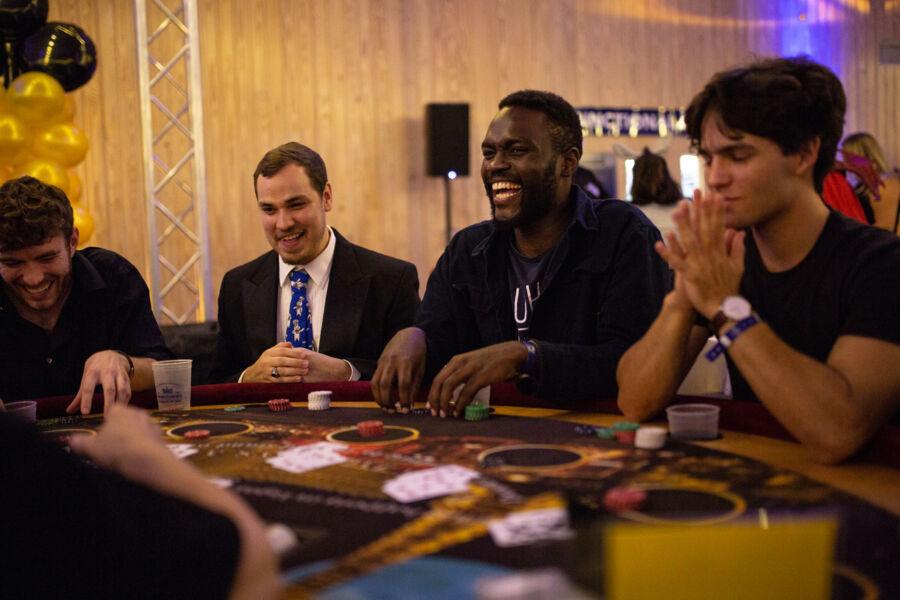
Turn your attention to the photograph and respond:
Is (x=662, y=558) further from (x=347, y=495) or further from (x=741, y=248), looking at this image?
(x=741, y=248)

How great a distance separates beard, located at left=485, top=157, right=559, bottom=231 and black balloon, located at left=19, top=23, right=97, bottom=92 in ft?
11.2

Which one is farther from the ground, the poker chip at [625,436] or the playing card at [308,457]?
the poker chip at [625,436]

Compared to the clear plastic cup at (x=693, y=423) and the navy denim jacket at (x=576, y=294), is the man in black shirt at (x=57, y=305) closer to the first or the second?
the navy denim jacket at (x=576, y=294)

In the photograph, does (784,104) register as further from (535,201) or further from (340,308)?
(340,308)

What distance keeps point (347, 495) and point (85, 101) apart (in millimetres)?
6345

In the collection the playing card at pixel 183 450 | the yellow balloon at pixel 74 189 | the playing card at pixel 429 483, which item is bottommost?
the playing card at pixel 183 450

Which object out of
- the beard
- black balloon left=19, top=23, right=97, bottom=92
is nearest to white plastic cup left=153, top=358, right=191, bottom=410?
the beard

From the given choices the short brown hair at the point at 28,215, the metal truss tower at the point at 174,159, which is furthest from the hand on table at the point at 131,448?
the metal truss tower at the point at 174,159

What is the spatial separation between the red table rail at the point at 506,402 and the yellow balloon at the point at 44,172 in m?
3.03

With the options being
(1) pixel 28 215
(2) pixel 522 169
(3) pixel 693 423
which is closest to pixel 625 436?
(3) pixel 693 423

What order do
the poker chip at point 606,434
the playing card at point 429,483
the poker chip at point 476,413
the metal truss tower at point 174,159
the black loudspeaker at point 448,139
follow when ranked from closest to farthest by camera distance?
1. the playing card at point 429,483
2. the poker chip at point 606,434
3. the poker chip at point 476,413
4. the metal truss tower at point 174,159
5. the black loudspeaker at point 448,139

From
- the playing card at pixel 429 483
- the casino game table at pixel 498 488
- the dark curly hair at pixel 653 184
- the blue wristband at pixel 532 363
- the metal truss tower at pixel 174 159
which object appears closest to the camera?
the casino game table at pixel 498 488

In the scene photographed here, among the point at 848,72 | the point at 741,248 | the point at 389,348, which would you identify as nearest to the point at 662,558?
the point at 741,248

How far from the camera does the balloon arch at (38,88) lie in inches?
194
